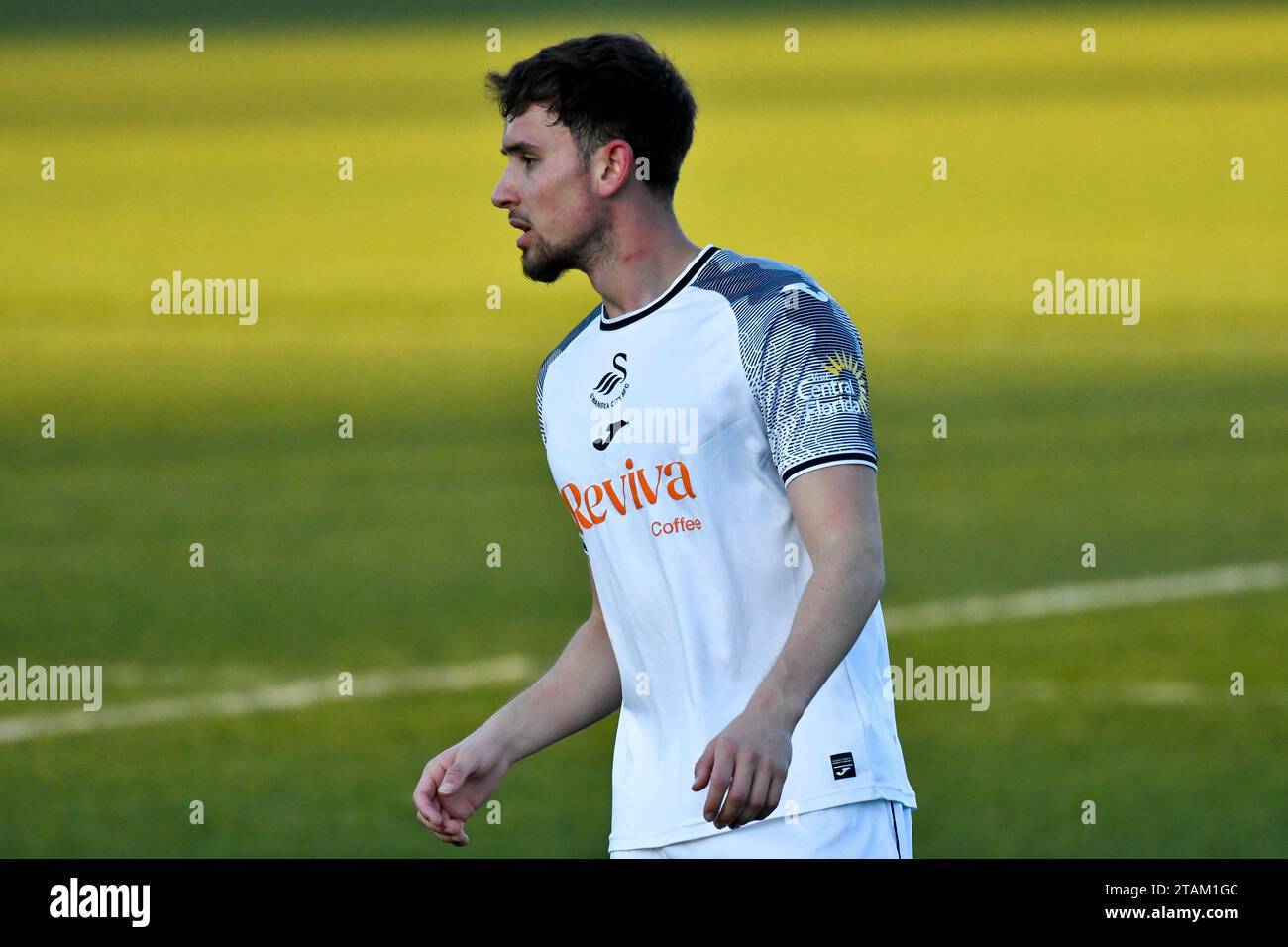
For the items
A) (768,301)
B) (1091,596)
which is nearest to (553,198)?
(768,301)

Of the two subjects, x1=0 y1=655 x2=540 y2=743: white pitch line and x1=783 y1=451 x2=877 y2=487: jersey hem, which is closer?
x1=783 y1=451 x2=877 y2=487: jersey hem

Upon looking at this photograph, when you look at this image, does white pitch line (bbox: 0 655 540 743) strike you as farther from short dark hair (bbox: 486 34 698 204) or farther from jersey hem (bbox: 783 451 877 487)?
jersey hem (bbox: 783 451 877 487)

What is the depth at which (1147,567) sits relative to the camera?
1437cm

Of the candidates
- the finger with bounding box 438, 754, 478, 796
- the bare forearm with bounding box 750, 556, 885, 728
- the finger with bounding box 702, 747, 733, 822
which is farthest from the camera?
the finger with bounding box 438, 754, 478, 796

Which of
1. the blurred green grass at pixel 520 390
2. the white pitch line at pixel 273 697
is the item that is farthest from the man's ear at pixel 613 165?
the white pitch line at pixel 273 697

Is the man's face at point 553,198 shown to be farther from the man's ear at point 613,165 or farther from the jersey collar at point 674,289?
the jersey collar at point 674,289

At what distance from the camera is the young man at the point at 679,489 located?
460 centimetres

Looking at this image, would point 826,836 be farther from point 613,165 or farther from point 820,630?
point 613,165

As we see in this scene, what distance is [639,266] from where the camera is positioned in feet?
16.6

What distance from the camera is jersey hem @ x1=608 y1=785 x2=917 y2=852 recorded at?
Result: 4.76m

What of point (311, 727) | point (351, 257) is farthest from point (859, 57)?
point (311, 727)

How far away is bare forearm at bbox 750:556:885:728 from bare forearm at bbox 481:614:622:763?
3.07ft

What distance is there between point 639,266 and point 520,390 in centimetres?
1590

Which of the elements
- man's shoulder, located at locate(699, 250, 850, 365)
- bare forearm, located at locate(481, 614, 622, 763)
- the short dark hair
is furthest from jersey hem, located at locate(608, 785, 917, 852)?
the short dark hair
